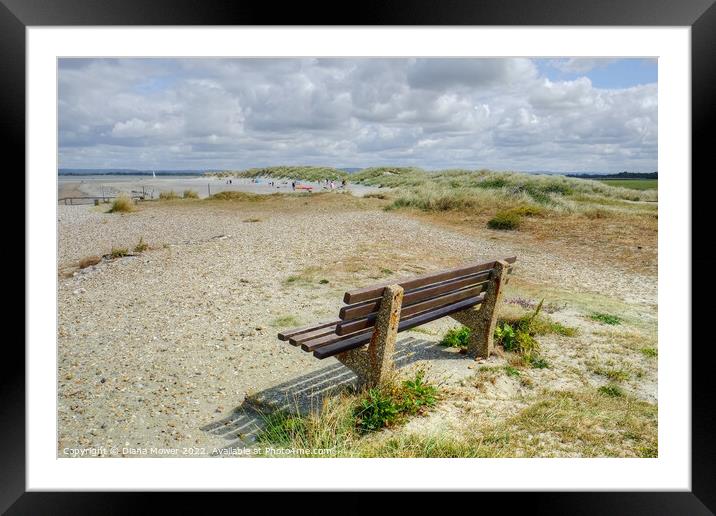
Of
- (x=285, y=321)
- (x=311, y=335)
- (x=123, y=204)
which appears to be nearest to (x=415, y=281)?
(x=311, y=335)

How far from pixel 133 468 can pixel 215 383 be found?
2.66 ft

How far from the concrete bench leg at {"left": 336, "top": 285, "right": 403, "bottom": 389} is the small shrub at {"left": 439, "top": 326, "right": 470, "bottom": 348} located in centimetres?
134

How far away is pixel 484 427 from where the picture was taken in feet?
11.3

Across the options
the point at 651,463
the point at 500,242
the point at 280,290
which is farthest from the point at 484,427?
the point at 500,242

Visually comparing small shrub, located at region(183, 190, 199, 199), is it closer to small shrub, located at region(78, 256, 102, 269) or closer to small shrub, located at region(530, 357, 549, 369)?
small shrub, located at region(78, 256, 102, 269)

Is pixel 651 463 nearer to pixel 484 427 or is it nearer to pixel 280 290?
pixel 484 427

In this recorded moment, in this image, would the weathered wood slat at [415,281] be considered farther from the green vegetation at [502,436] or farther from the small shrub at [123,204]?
the small shrub at [123,204]

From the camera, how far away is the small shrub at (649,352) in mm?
4488

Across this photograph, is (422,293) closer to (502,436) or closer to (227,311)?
(502,436)

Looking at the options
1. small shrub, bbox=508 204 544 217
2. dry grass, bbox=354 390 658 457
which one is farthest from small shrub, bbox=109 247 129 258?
small shrub, bbox=508 204 544 217

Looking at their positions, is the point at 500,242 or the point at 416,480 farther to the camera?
Answer: the point at 500,242

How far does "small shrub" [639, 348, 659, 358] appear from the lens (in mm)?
4488

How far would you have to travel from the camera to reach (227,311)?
17.8ft
